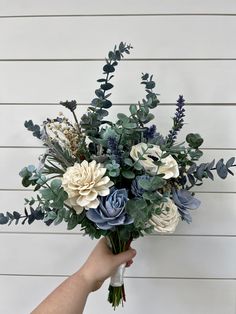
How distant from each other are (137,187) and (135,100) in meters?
0.35

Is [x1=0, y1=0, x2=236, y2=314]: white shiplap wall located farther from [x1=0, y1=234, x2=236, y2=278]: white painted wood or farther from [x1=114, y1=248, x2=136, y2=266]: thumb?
[x1=114, y1=248, x2=136, y2=266]: thumb

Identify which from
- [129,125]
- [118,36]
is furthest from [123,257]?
[118,36]

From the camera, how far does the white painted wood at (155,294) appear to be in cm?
102

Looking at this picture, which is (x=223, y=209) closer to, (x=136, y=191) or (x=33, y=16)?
(x=136, y=191)

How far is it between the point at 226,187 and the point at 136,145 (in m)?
0.40

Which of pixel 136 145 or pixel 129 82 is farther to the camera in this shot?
pixel 129 82

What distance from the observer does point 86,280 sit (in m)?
0.78

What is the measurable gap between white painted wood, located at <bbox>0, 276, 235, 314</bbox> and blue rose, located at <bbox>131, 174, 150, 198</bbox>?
1.41 ft

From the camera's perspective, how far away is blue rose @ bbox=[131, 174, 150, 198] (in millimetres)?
698

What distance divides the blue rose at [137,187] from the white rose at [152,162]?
0.02 metres

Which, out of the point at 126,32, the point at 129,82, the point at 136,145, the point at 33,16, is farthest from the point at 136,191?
the point at 33,16

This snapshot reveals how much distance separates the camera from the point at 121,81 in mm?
974

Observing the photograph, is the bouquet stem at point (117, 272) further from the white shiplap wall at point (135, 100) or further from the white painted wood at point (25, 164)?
the white painted wood at point (25, 164)

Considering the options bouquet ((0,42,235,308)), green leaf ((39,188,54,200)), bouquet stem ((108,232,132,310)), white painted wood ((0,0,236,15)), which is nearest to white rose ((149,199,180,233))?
bouquet ((0,42,235,308))
